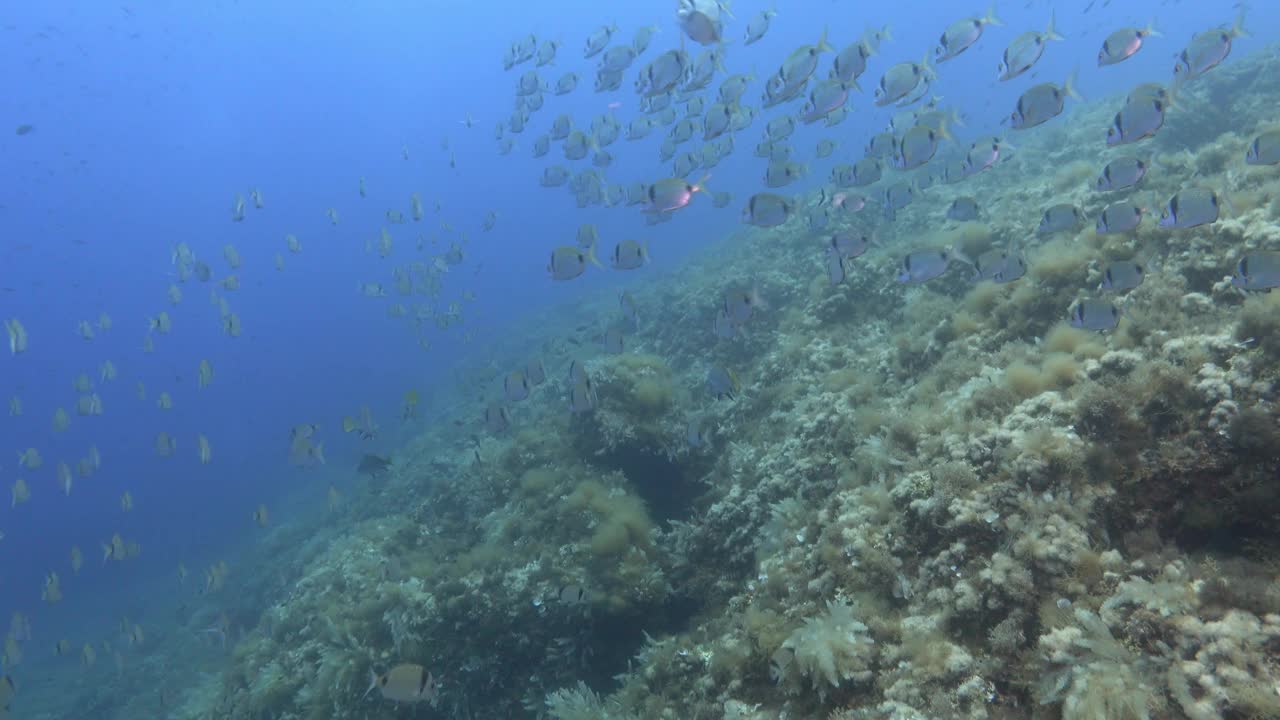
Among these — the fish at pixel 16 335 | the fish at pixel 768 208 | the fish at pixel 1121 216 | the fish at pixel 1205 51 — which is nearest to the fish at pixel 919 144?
the fish at pixel 768 208

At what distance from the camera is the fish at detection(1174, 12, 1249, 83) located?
194 inches

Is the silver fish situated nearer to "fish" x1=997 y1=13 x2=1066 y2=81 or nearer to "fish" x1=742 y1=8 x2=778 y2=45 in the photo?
"fish" x1=742 y1=8 x2=778 y2=45

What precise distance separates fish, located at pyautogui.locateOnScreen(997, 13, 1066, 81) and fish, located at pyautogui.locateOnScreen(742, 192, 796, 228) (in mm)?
2544

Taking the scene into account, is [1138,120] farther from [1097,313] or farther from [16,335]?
[16,335]

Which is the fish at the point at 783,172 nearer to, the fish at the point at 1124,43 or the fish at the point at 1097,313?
the fish at the point at 1124,43

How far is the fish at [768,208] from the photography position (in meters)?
6.74

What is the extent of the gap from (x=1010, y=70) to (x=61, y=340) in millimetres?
153944

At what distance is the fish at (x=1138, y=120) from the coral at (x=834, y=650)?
4376 mm

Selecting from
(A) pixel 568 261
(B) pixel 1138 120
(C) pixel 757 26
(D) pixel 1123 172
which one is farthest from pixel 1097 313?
(C) pixel 757 26

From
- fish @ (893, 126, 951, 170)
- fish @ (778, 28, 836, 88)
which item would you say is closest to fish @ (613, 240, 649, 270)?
fish @ (778, 28, 836, 88)

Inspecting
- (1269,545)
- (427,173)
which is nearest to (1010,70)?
(1269,545)

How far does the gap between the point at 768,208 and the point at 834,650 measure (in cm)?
484

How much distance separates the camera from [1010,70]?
242 inches

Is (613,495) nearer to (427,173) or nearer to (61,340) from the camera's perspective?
(61,340)
